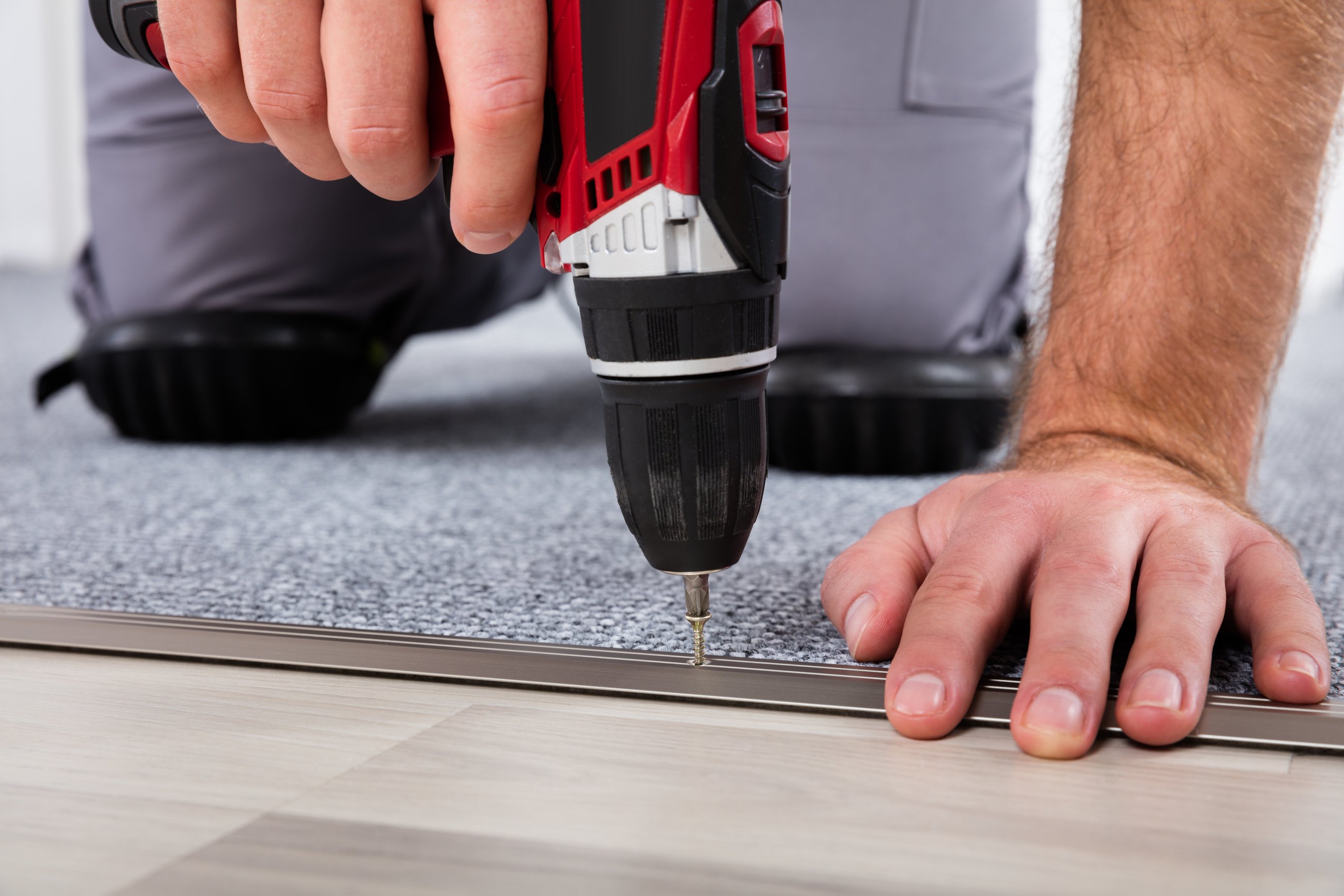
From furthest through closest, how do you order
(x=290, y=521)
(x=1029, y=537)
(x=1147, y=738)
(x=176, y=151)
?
(x=176, y=151) < (x=290, y=521) < (x=1029, y=537) < (x=1147, y=738)

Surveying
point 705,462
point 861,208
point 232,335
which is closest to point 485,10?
point 705,462

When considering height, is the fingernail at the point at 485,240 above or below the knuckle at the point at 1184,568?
above

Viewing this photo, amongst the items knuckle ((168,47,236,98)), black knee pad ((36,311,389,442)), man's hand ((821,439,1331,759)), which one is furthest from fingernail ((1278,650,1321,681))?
black knee pad ((36,311,389,442))

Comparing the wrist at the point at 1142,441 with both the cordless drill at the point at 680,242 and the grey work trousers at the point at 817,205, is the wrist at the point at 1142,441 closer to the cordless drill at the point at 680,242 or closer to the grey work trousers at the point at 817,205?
the cordless drill at the point at 680,242

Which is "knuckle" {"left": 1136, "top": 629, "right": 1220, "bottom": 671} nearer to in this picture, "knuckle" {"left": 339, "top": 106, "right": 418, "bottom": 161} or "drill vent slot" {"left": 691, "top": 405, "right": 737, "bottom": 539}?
"drill vent slot" {"left": 691, "top": 405, "right": 737, "bottom": 539}

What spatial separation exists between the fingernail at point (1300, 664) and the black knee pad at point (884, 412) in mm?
591

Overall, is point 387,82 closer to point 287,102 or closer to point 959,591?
point 287,102

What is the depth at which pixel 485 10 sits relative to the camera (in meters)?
0.50

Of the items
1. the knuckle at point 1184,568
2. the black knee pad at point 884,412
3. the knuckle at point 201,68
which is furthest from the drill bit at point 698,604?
the black knee pad at point 884,412

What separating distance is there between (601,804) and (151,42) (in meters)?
0.47

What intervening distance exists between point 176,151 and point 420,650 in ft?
2.99

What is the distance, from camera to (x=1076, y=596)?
502 mm

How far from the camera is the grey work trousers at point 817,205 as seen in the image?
1128 mm

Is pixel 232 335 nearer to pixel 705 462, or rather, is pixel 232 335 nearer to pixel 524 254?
pixel 524 254
